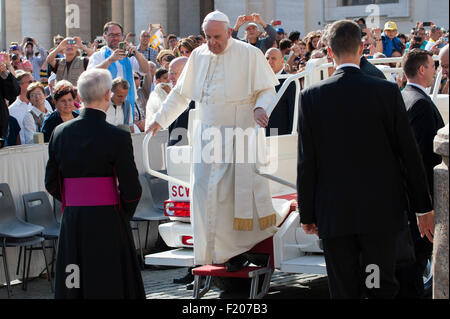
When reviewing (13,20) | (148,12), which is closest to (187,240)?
(148,12)

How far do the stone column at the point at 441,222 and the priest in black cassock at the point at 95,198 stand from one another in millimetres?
2005

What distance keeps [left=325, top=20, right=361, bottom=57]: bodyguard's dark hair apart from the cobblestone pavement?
3.38m

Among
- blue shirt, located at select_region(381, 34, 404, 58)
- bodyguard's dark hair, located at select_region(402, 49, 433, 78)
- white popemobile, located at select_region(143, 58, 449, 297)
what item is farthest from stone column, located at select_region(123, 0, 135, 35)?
bodyguard's dark hair, located at select_region(402, 49, 433, 78)

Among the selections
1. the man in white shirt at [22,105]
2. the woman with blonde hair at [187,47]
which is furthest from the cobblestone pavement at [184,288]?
the woman with blonde hair at [187,47]

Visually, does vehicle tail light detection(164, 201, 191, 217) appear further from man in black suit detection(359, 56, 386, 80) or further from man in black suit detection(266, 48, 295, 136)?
man in black suit detection(359, 56, 386, 80)

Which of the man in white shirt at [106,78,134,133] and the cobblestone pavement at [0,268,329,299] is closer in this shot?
the cobblestone pavement at [0,268,329,299]

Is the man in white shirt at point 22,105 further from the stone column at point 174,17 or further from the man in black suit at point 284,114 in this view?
the stone column at point 174,17

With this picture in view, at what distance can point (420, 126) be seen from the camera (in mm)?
6426

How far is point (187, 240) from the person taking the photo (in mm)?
8180

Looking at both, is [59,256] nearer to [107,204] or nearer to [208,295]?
[107,204]

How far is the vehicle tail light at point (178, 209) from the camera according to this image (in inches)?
325

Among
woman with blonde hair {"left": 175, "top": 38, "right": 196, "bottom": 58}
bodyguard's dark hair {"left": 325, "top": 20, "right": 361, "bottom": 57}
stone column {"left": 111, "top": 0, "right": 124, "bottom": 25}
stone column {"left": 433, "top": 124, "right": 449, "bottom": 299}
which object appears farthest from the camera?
stone column {"left": 111, "top": 0, "right": 124, "bottom": 25}

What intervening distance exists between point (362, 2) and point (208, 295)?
65.4ft

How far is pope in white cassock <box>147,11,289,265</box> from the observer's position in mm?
7402
